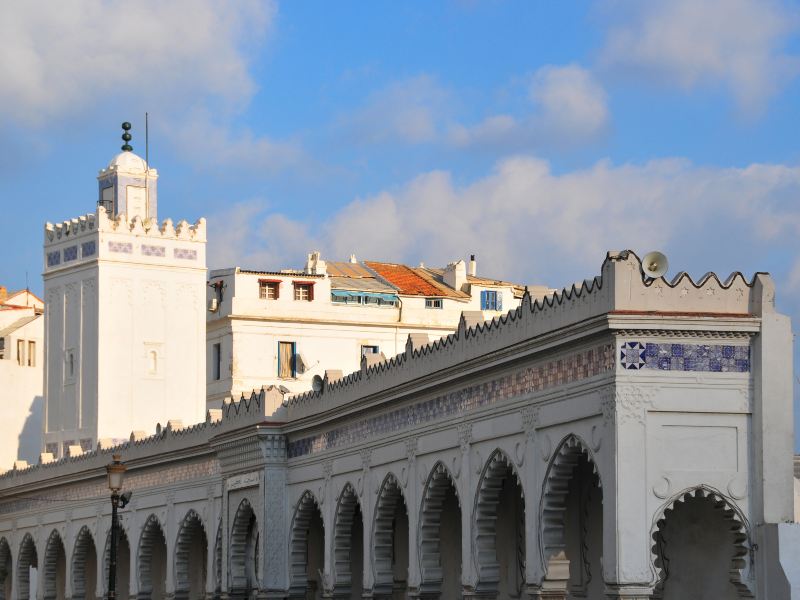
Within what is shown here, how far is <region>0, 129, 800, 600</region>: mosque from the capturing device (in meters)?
21.8

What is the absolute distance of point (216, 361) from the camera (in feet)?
186

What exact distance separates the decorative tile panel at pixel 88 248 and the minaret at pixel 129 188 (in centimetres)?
110

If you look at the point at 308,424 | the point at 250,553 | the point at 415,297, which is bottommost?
the point at 250,553

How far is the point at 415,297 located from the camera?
57812 millimetres

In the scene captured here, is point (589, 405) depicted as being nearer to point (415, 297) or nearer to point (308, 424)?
point (308, 424)

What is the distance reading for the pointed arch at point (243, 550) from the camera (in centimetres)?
3650

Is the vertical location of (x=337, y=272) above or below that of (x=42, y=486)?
above

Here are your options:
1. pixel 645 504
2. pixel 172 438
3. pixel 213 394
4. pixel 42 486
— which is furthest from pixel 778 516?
pixel 213 394

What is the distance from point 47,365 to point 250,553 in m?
20.0

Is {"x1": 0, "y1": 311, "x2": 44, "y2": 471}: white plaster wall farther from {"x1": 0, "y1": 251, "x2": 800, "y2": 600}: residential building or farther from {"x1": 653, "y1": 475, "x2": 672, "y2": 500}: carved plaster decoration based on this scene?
{"x1": 653, "y1": 475, "x2": 672, "y2": 500}: carved plaster decoration

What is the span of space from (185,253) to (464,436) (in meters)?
27.6

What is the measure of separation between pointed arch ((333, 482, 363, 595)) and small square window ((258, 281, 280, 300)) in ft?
→ 77.1

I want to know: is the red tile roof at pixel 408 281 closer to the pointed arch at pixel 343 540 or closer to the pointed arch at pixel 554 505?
the pointed arch at pixel 343 540

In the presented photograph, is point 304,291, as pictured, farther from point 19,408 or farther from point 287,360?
point 19,408
